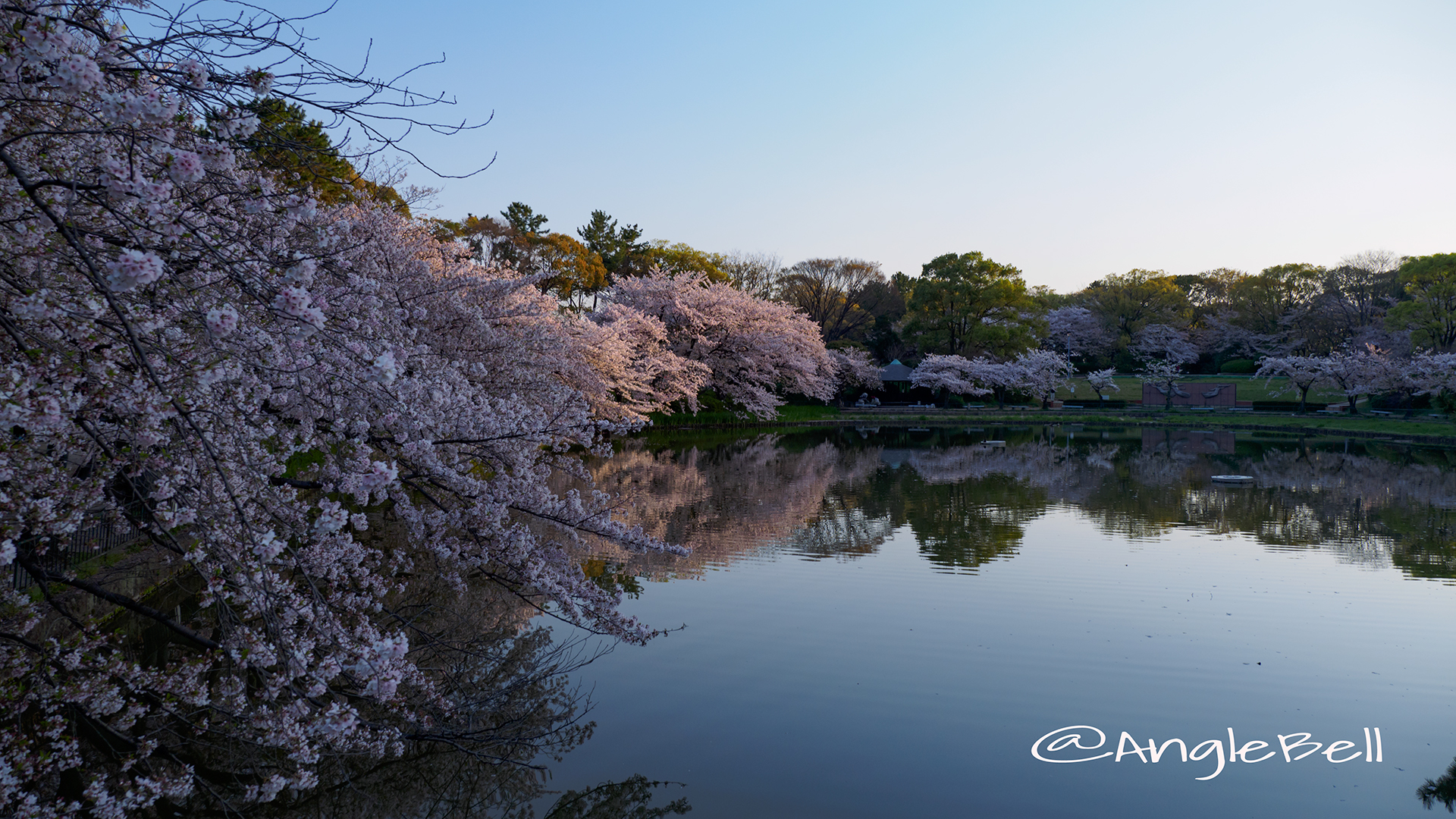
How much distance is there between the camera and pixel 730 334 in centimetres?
3812

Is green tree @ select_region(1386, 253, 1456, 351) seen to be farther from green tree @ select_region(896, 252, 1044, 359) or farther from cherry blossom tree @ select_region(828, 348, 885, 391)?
cherry blossom tree @ select_region(828, 348, 885, 391)

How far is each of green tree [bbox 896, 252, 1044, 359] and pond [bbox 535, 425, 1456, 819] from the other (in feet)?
109

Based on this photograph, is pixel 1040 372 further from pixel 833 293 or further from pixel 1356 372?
pixel 833 293

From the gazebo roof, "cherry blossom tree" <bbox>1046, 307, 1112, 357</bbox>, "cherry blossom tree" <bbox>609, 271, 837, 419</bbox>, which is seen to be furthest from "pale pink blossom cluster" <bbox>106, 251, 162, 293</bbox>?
"cherry blossom tree" <bbox>1046, 307, 1112, 357</bbox>

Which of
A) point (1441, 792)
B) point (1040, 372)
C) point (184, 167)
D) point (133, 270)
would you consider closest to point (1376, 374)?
point (1040, 372)

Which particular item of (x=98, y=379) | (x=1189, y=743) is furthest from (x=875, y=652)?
(x=98, y=379)

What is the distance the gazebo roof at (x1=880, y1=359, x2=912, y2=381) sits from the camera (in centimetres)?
5150

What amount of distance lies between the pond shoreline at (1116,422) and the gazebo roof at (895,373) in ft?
14.9

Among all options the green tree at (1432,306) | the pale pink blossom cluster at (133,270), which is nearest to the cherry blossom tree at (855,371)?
the green tree at (1432,306)

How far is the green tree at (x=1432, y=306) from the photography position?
138 ft

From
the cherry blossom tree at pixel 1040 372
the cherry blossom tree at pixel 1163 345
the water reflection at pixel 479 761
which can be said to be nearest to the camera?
the water reflection at pixel 479 761

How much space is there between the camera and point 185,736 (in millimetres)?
6047

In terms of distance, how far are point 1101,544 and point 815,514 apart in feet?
15.7

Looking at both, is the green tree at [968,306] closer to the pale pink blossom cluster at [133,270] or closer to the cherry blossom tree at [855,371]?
the cherry blossom tree at [855,371]
